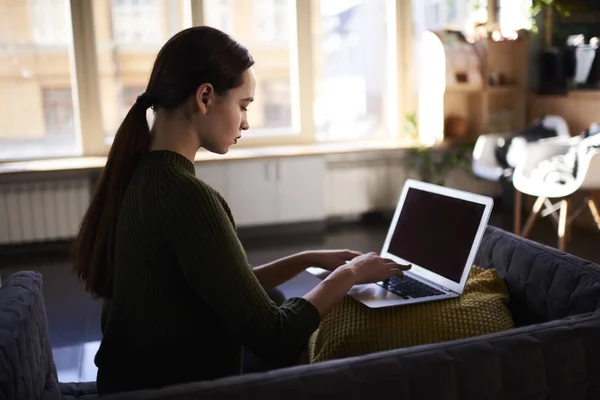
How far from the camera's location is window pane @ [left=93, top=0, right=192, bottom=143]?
514 cm

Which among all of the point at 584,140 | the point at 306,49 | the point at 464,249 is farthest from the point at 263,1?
the point at 464,249

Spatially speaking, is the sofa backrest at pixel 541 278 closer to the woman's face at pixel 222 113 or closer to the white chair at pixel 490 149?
the woman's face at pixel 222 113

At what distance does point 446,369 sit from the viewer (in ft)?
3.20

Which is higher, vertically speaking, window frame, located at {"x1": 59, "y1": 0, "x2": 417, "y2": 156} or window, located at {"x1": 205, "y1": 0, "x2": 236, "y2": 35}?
window, located at {"x1": 205, "y1": 0, "x2": 236, "y2": 35}

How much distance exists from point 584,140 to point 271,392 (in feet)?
13.3

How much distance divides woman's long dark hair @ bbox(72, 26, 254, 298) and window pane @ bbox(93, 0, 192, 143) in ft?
13.4

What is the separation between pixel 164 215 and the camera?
107 centimetres

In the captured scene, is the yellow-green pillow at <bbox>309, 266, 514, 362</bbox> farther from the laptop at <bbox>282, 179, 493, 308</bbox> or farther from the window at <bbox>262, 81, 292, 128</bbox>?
the window at <bbox>262, 81, 292, 128</bbox>

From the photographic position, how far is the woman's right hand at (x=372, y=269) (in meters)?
1.29

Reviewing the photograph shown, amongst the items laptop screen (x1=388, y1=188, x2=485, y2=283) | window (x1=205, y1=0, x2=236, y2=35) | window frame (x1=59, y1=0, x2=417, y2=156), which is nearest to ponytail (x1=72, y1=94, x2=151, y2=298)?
laptop screen (x1=388, y1=188, x2=485, y2=283)

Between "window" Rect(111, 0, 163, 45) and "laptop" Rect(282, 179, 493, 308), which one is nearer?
"laptop" Rect(282, 179, 493, 308)

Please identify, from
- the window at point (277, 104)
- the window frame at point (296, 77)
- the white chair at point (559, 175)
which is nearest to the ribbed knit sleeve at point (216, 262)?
the white chair at point (559, 175)

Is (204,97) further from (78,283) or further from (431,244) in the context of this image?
(78,283)

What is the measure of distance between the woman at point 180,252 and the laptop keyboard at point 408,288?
222 millimetres
